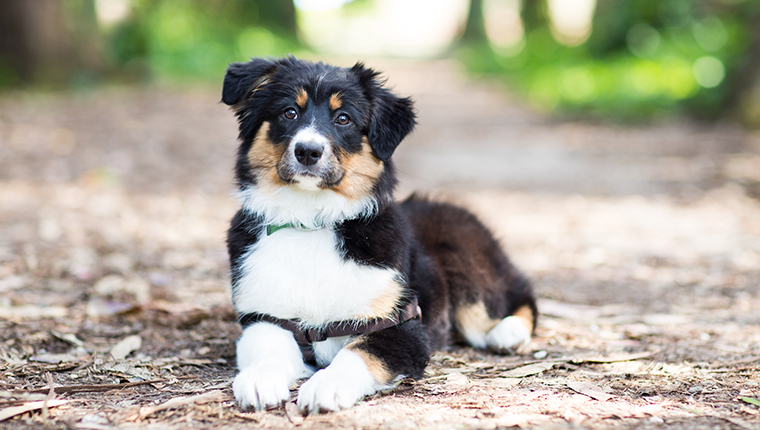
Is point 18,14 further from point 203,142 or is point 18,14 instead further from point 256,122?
point 256,122

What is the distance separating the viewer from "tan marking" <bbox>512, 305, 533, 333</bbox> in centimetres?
429

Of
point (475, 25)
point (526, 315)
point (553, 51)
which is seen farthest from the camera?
point (475, 25)

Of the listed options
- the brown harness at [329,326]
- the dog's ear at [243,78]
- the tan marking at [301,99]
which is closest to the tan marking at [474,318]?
the brown harness at [329,326]

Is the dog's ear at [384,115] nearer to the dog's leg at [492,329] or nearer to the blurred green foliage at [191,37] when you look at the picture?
the dog's leg at [492,329]

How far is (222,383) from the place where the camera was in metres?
3.40

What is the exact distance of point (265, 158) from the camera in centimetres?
359

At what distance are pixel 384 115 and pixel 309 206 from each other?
0.66 metres

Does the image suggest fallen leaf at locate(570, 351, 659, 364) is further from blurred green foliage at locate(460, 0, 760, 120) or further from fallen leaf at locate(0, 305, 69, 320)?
blurred green foliage at locate(460, 0, 760, 120)

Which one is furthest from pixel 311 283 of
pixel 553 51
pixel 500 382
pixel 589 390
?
pixel 553 51

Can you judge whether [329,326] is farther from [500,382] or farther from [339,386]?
[500,382]

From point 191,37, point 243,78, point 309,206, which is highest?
point 191,37

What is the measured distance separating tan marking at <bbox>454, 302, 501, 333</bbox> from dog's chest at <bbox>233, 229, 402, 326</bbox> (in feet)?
2.83

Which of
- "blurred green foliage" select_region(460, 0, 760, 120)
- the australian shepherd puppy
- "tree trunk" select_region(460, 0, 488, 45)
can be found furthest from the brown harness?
"tree trunk" select_region(460, 0, 488, 45)

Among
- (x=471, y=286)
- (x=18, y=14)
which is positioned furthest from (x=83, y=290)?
(x=18, y=14)
